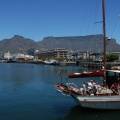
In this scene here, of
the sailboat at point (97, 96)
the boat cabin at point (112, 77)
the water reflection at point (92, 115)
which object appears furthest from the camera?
the boat cabin at point (112, 77)

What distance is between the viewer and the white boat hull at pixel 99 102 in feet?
120

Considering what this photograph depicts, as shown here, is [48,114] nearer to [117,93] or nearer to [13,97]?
[117,93]

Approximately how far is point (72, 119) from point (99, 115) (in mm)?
2680

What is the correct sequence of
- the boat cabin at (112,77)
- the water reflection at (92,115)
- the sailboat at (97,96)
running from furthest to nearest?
the boat cabin at (112,77) < the sailboat at (97,96) < the water reflection at (92,115)

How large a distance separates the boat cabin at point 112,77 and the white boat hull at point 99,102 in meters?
2.97

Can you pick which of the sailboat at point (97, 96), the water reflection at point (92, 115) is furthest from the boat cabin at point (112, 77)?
the water reflection at point (92, 115)

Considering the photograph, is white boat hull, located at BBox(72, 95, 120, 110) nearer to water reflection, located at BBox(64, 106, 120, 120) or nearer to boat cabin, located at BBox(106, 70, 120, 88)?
water reflection, located at BBox(64, 106, 120, 120)

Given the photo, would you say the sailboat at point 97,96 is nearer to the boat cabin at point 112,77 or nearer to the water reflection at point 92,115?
the water reflection at point 92,115

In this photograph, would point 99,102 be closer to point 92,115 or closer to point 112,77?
point 92,115

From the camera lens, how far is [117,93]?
3703cm

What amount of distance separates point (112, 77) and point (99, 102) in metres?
4.32

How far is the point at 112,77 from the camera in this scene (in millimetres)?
39906

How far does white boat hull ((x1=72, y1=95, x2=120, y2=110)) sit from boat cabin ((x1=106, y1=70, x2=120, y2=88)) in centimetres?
297

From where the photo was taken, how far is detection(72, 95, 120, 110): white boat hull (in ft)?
120
